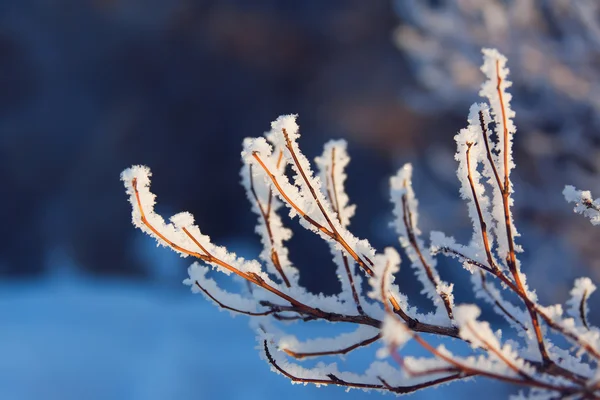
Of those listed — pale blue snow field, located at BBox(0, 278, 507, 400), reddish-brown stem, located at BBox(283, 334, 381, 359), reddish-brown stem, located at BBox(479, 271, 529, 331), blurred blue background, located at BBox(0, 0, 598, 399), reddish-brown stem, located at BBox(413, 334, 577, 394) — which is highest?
blurred blue background, located at BBox(0, 0, 598, 399)

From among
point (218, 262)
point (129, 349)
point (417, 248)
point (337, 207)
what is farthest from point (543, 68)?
point (129, 349)

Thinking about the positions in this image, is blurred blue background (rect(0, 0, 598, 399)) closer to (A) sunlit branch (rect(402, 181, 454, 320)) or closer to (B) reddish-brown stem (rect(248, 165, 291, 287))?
(B) reddish-brown stem (rect(248, 165, 291, 287))

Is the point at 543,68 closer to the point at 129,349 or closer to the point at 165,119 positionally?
the point at 129,349

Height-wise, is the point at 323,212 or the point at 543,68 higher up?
A: the point at 543,68

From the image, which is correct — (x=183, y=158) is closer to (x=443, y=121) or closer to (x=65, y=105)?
(x=65, y=105)

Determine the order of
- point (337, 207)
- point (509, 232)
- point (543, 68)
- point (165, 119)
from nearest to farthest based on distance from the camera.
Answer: point (509, 232) < point (337, 207) < point (543, 68) < point (165, 119)

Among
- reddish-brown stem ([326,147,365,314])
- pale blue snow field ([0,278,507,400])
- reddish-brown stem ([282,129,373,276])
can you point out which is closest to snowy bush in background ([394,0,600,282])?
pale blue snow field ([0,278,507,400])
